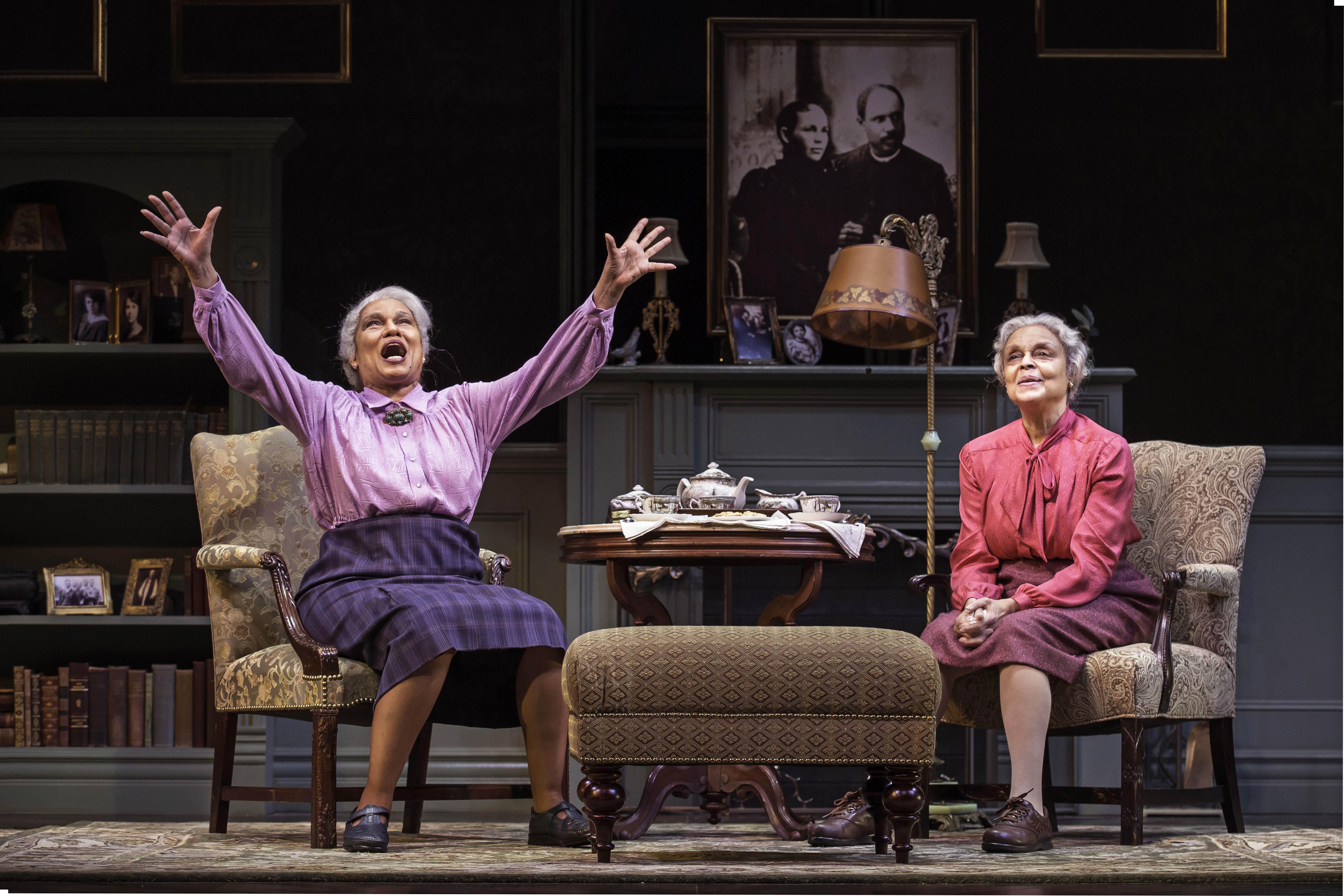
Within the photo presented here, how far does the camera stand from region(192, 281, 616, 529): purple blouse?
341cm

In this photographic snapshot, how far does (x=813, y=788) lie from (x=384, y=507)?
207cm

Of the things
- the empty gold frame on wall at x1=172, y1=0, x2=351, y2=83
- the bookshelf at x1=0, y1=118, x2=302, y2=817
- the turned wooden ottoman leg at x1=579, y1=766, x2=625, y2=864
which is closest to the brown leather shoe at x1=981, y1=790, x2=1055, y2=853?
the turned wooden ottoman leg at x1=579, y1=766, x2=625, y2=864

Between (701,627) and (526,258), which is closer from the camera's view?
(701,627)

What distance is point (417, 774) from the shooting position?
366 centimetres

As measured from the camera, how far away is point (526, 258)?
5.17m

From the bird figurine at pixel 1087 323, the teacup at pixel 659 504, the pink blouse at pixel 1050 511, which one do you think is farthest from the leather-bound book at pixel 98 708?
the bird figurine at pixel 1087 323

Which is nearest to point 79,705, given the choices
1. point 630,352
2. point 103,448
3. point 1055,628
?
point 103,448

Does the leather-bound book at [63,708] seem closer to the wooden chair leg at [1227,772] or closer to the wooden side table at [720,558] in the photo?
the wooden side table at [720,558]

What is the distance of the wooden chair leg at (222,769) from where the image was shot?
3.62m

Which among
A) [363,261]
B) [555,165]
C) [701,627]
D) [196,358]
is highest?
[555,165]

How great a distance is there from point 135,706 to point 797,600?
2.18 meters

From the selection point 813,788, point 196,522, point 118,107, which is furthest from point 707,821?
point 118,107

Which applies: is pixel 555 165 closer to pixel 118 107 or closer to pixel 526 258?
pixel 526 258

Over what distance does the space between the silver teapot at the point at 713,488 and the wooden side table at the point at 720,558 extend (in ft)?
0.55
